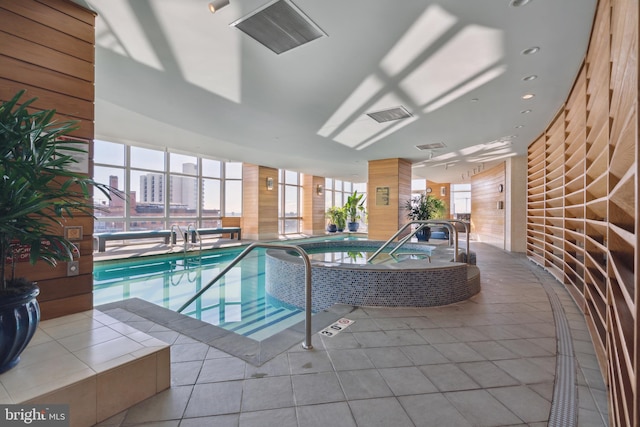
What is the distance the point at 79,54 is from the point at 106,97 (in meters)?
2.30

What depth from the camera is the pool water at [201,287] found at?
11.2 feet

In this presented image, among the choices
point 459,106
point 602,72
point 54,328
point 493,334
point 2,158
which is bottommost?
point 493,334

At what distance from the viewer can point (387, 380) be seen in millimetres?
1684

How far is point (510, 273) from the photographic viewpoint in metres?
4.80

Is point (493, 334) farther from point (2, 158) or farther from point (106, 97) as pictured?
point (106, 97)

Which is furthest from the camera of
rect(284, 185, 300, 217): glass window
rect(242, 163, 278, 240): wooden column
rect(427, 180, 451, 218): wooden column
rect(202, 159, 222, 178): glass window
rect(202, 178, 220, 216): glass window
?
rect(427, 180, 451, 218): wooden column

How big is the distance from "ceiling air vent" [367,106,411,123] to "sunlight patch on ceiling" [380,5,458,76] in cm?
126

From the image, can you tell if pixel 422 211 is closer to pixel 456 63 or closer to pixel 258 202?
pixel 258 202

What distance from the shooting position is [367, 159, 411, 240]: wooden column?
8.38m

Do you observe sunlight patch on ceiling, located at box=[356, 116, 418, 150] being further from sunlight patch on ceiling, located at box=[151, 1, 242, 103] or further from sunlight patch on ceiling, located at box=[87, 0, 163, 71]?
sunlight patch on ceiling, located at box=[87, 0, 163, 71]

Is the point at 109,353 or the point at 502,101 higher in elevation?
the point at 502,101

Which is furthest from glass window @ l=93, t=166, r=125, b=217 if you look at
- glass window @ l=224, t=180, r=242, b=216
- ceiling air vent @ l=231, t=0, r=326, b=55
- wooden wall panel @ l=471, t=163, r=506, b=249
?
wooden wall panel @ l=471, t=163, r=506, b=249

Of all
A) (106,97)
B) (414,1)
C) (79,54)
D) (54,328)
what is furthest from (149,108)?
(414,1)

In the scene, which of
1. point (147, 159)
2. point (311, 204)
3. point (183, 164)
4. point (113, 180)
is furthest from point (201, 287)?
point (311, 204)
